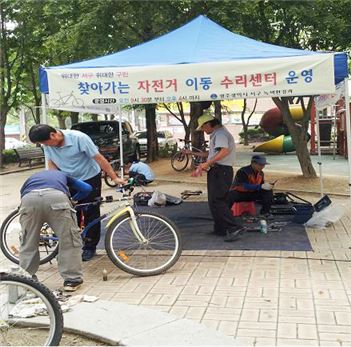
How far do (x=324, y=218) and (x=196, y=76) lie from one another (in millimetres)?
2895

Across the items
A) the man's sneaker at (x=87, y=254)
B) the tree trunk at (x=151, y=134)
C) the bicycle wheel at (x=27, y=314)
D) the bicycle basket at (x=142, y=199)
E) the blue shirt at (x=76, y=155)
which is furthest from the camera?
the tree trunk at (x=151, y=134)

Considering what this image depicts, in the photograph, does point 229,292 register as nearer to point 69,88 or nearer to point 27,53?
point 69,88

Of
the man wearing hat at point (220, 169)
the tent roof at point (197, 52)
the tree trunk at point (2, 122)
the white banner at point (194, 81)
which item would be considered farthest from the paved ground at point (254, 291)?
the tree trunk at point (2, 122)

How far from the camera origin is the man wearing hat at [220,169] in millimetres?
6566

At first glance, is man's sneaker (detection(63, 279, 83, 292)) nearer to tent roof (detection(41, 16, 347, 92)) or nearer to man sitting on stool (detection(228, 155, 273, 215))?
tent roof (detection(41, 16, 347, 92))

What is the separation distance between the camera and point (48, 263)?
6.13 metres

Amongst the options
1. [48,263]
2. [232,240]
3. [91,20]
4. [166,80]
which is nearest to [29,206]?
[48,263]

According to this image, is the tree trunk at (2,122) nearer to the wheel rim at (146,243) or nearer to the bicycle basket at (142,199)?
the bicycle basket at (142,199)

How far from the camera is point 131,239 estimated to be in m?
5.64

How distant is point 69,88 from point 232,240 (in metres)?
2.68

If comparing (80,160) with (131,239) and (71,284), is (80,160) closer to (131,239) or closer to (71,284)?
(131,239)

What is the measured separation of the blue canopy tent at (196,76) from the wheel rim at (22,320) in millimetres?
2865

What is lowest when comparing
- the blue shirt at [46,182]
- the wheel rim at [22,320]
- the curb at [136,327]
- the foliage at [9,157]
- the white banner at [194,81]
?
the foliage at [9,157]

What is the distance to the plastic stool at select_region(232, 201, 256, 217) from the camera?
7.99 m
